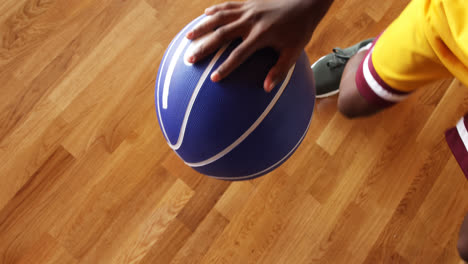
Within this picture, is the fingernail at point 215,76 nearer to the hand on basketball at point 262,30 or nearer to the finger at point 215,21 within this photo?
the hand on basketball at point 262,30

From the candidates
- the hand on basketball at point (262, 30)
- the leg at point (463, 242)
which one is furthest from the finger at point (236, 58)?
the leg at point (463, 242)

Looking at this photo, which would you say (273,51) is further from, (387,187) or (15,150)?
(15,150)

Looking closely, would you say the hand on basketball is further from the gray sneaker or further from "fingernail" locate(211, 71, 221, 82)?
the gray sneaker

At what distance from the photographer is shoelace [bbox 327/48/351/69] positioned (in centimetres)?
130

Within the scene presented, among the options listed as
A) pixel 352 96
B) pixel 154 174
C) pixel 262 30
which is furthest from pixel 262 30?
pixel 154 174

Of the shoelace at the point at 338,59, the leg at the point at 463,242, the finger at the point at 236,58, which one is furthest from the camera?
the shoelace at the point at 338,59

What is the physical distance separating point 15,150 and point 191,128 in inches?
30.2

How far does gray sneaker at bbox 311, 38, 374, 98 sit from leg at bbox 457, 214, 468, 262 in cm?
56

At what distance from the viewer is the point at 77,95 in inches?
51.4

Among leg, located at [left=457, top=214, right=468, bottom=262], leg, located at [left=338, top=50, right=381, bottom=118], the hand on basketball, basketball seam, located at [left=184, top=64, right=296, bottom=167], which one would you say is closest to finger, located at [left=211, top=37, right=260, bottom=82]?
the hand on basketball

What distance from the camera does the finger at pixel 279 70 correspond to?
2.47 feet

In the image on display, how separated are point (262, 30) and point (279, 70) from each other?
0.08m

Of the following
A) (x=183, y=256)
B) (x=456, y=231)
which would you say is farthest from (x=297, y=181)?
(x=456, y=231)

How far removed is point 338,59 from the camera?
131cm
